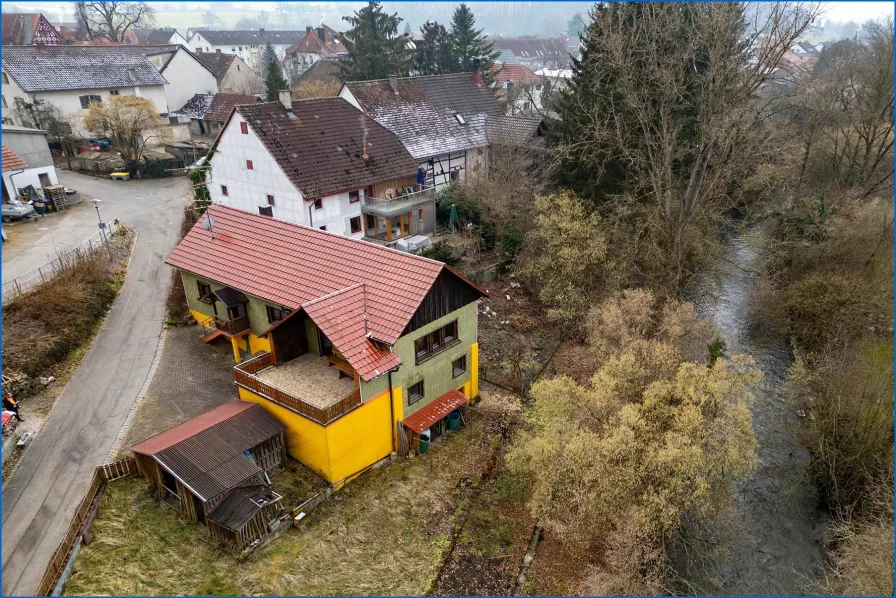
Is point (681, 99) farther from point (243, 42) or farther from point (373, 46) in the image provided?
point (243, 42)

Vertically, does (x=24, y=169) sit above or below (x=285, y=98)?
below

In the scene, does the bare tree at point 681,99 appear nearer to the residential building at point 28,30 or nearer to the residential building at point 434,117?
the residential building at point 434,117

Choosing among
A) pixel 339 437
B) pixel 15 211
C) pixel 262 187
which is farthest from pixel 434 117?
pixel 339 437

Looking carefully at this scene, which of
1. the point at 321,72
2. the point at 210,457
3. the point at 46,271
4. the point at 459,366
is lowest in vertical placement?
the point at 459,366

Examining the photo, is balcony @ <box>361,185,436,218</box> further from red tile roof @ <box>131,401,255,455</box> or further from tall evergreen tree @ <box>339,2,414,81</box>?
tall evergreen tree @ <box>339,2,414,81</box>

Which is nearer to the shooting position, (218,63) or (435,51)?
(435,51)

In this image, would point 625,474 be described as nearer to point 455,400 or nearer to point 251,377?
point 455,400

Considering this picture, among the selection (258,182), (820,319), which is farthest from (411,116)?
(820,319)
